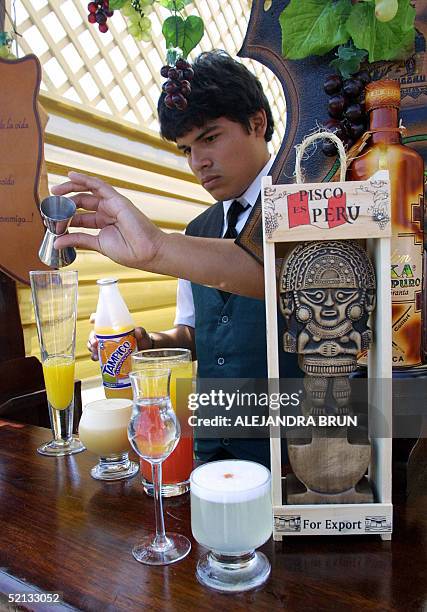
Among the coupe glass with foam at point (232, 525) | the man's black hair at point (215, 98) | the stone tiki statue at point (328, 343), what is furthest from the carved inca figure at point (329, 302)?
the man's black hair at point (215, 98)

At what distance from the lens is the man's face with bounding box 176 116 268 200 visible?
117 cm

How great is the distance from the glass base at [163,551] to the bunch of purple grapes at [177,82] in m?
0.54

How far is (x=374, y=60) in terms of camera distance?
0.58 meters

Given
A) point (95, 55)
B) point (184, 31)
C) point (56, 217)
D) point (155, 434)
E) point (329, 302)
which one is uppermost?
point (95, 55)

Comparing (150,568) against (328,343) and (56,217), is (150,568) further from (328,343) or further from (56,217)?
(56,217)

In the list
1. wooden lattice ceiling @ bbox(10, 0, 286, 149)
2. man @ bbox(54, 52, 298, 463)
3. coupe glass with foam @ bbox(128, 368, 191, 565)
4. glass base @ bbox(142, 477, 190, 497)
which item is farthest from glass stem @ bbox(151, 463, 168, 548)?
wooden lattice ceiling @ bbox(10, 0, 286, 149)

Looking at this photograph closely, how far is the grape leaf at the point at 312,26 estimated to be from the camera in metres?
0.56

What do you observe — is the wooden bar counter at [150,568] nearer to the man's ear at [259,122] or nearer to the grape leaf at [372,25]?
the grape leaf at [372,25]

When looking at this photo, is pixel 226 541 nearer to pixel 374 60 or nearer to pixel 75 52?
Answer: pixel 374 60

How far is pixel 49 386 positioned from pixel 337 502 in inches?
18.2

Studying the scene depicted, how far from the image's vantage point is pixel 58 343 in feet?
2.63

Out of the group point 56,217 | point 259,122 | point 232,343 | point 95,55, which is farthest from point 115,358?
point 95,55

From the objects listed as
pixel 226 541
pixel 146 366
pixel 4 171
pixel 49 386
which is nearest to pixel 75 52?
pixel 4 171

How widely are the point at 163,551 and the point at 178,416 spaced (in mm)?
183
